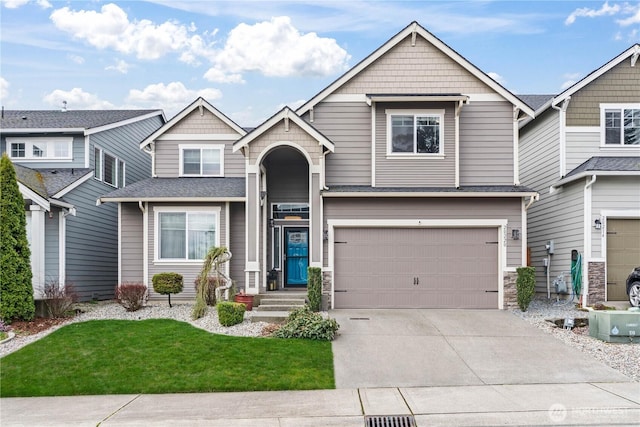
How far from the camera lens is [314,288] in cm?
1395

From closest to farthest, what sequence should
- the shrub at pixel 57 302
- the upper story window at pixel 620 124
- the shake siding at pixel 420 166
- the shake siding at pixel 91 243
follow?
1. the shrub at pixel 57 302
2. the shake siding at pixel 420 166
3. the upper story window at pixel 620 124
4. the shake siding at pixel 91 243

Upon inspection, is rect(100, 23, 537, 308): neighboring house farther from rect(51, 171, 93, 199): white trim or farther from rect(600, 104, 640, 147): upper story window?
rect(600, 104, 640, 147): upper story window

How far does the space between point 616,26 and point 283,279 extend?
42.2 ft

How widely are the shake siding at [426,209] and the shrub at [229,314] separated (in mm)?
3737

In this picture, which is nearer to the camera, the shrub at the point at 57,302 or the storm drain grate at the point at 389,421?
the storm drain grate at the point at 389,421

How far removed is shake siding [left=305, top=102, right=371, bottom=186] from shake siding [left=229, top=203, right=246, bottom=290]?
281cm

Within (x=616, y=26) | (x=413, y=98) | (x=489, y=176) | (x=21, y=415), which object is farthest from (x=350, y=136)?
(x=21, y=415)

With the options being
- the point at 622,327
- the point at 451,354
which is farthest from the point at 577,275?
the point at 451,354

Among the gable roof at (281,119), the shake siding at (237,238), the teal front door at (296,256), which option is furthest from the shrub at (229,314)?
the teal front door at (296,256)

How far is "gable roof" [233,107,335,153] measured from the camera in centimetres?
1444

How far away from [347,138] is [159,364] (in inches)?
329

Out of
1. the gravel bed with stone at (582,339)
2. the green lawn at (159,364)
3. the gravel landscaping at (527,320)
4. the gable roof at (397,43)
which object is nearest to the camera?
the green lawn at (159,364)

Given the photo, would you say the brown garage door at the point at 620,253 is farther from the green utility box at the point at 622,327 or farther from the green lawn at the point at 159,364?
the green lawn at the point at 159,364

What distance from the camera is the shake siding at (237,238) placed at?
16281mm
